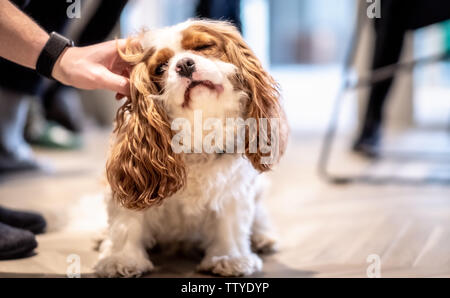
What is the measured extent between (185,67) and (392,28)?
1.80 metres

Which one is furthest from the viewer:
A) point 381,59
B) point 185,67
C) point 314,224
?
point 381,59

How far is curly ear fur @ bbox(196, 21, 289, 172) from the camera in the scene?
1.25 m

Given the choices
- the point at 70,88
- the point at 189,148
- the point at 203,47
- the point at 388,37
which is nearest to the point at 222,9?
the point at 203,47

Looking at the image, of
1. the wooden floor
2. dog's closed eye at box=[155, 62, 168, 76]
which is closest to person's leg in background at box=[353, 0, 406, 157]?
the wooden floor

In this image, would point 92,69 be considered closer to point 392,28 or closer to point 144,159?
point 144,159

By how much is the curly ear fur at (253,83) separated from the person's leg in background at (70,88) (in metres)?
0.84

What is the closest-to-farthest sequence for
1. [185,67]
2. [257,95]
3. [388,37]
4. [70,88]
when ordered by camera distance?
[185,67] → [257,95] → [388,37] → [70,88]

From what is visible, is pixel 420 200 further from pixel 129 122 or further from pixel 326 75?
pixel 326 75

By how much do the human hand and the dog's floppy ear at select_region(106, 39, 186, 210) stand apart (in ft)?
0.17

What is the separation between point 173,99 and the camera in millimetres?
1196

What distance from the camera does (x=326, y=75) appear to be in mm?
8805

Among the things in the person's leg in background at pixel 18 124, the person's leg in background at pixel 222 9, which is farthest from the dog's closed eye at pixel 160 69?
the person's leg in background at pixel 222 9

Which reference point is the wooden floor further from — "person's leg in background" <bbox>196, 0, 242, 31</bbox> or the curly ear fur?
"person's leg in background" <bbox>196, 0, 242, 31</bbox>

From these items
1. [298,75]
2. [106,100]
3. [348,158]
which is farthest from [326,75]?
[348,158]
